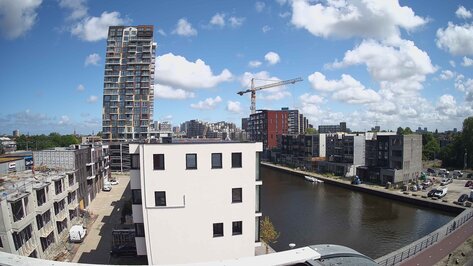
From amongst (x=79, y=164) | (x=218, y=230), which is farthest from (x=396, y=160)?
(x=79, y=164)

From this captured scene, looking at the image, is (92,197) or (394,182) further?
(394,182)

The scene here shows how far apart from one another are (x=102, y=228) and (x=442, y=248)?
27925 mm

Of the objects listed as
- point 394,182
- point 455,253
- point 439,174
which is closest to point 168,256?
point 455,253

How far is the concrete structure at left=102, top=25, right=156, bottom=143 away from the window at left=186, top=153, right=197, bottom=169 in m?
66.4

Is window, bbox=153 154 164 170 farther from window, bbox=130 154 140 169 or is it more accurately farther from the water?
the water

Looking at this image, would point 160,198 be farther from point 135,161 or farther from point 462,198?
point 462,198

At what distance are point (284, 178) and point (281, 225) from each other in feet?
115

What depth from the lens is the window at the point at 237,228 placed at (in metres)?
15.6

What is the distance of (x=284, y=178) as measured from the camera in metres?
64.9

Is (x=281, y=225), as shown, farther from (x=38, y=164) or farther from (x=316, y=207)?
(x=38, y=164)

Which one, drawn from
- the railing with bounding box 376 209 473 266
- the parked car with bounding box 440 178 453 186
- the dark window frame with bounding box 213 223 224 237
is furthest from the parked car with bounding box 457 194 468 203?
the dark window frame with bounding box 213 223 224 237

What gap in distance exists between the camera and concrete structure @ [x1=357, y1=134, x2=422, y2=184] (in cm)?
4812

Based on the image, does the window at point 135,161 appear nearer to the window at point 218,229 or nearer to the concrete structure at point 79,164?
the window at point 218,229

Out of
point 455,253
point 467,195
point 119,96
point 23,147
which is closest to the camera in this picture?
point 455,253
